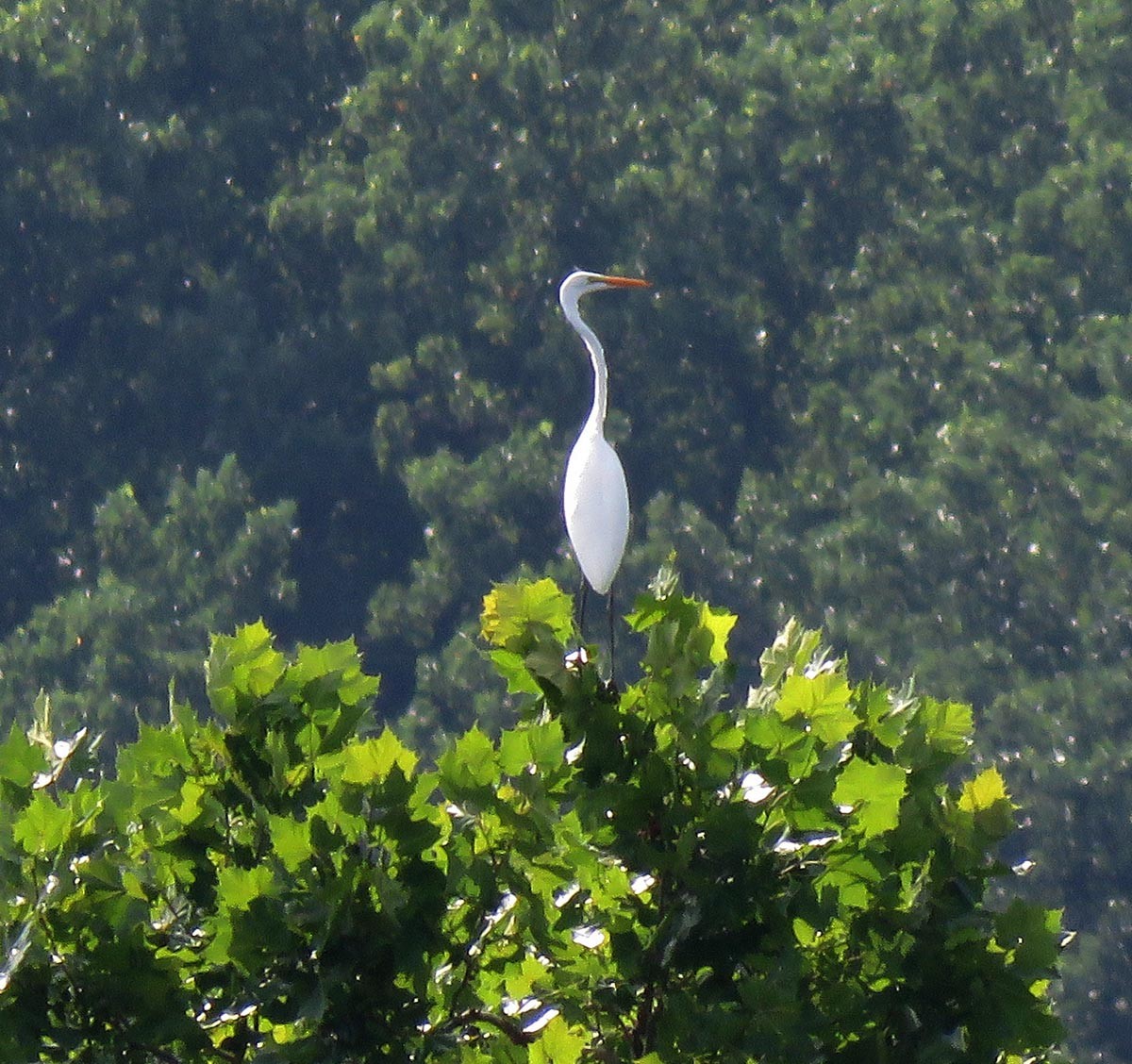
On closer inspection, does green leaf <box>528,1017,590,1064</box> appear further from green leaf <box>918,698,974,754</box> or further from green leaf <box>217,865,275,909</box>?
green leaf <box>918,698,974,754</box>

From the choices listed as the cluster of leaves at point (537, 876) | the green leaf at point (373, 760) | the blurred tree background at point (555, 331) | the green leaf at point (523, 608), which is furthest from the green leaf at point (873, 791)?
the blurred tree background at point (555, 331)

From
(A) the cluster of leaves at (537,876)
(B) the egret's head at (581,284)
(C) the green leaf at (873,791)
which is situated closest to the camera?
(A) the cluster of leaves at (537,876)

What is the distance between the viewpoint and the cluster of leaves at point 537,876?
17.6ft

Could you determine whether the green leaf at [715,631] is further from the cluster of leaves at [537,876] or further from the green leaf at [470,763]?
the green leaf at [470,763]

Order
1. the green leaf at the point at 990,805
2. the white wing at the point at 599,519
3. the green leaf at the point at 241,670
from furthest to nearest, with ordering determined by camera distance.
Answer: the white wing at the point at 599,519 < the green leaf at the point at 990,805 < the green leaf at the point at 241,670

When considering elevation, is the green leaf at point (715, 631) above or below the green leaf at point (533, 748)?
above

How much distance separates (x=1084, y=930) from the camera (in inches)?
763

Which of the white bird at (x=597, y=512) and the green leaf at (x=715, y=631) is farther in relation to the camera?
the white bird at (x=597, y=512)

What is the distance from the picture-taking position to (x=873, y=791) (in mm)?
5473

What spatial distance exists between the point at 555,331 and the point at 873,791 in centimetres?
1731

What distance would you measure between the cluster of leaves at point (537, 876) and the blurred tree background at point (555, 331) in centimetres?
1400

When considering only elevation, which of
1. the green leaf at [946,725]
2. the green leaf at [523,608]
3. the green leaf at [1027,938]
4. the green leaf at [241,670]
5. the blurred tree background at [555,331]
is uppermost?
the green leaf at [523,608]

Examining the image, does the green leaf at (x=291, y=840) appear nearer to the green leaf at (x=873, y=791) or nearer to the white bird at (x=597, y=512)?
the green leaf at (x=873, y=791)

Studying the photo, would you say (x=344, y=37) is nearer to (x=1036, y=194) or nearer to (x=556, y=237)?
(x=556, y=237)
